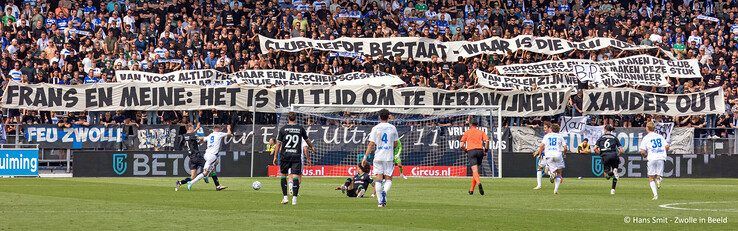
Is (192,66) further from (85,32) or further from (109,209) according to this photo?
(109,209)

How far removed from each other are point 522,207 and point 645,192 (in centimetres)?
905

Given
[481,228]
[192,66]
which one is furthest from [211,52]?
[481,228]

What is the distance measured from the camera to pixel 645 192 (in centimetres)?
3462

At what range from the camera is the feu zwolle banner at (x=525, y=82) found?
48719 millimetres

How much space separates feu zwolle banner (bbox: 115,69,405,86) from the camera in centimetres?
4628

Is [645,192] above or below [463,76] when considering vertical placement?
below

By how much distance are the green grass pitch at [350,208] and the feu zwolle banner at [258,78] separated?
904cm

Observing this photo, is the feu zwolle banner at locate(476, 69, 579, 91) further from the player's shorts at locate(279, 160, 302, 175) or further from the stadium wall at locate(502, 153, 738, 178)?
the player's shorts at locate(279, 160, 302, 175)

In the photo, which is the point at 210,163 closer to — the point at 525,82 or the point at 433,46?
the point at 525,82

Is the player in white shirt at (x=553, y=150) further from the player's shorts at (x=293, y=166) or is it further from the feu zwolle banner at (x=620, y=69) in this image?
the feu zwolle banner at (x=620, y=69)

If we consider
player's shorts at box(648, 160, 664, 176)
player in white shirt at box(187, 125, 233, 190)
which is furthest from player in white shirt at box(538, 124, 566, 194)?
player in white shirt at box(187, 125, 233, 190)

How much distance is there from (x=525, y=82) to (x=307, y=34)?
8796 millimetres

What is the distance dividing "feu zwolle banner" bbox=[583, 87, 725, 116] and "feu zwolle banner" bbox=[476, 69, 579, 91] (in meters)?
1.14

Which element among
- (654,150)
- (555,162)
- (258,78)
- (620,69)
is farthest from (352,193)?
(620,69)
